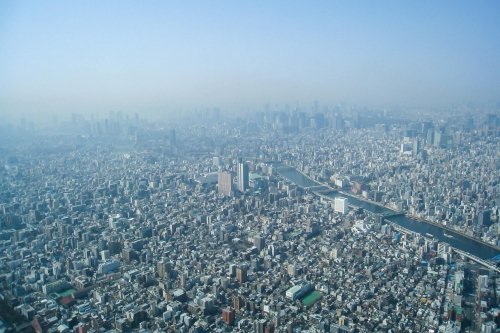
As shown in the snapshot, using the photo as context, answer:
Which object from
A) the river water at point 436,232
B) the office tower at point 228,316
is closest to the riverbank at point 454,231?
the river water at point 436,232

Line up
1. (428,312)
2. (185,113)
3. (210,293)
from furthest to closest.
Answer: (185,113), (210,293), (428,312)

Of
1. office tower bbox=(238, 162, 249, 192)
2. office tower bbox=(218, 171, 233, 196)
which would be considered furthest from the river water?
office tower bbox=(218, 171, 233, 196)

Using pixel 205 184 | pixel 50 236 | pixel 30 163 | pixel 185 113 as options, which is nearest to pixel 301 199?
pixel 205 184

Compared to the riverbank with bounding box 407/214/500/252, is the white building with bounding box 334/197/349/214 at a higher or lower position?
higher

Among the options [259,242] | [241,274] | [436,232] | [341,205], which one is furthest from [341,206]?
[241,274]

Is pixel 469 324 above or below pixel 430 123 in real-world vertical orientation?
below

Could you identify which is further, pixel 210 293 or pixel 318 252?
pixel 318 252

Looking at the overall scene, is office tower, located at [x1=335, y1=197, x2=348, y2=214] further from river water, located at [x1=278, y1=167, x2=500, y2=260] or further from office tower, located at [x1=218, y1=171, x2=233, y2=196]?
office tower, located at [x1=218, y1=171, x2=233, y2=196]

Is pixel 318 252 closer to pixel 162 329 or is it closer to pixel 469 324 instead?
pixel 469 324

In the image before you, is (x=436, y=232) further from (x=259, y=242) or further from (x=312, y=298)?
(x=312, y=298)
